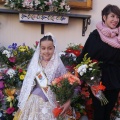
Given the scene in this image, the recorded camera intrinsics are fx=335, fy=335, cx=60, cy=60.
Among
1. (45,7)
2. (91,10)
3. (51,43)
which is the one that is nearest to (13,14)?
(45,7)

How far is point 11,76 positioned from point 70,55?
806mm

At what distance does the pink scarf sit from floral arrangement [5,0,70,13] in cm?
118

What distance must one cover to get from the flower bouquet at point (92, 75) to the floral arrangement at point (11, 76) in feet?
2.86

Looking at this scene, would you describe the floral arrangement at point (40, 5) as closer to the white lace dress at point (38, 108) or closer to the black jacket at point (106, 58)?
the black jacket at point (106, 58)

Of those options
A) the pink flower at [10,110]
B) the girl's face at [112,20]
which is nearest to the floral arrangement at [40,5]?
the girl's face at [112,20]

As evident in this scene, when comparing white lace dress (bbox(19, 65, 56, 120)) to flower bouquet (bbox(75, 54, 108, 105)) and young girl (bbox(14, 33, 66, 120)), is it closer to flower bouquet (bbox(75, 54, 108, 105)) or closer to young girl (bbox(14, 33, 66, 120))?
young girl (bbox(14, 33, 66, 120))

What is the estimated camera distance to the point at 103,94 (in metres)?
3.34

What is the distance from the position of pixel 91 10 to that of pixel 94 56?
4.62 ft

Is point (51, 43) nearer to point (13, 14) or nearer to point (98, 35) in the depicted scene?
point (98, 35)

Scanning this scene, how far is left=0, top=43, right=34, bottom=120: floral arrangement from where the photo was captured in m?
3.78

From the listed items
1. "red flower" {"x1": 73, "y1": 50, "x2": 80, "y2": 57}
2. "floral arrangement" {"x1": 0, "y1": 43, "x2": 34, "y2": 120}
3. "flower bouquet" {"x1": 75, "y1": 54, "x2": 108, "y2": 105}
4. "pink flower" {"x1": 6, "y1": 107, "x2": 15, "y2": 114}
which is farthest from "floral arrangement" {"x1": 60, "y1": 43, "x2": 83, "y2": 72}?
"pink flower" {"x1": 6, "y1": 107, "x2": 15, "y2": 114}

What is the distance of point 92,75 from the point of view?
327 cm

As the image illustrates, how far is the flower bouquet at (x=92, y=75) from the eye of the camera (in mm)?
3262

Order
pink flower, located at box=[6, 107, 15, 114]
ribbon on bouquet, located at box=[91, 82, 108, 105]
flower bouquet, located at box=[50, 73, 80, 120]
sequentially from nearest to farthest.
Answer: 1. flower bouquet, located at box=[50, 73, 80, 120]
2. ribbon on bouquet, located at box=[91, 82, 108, 105]
3. pink flower, located at box=[6, 107, 15, 114]
